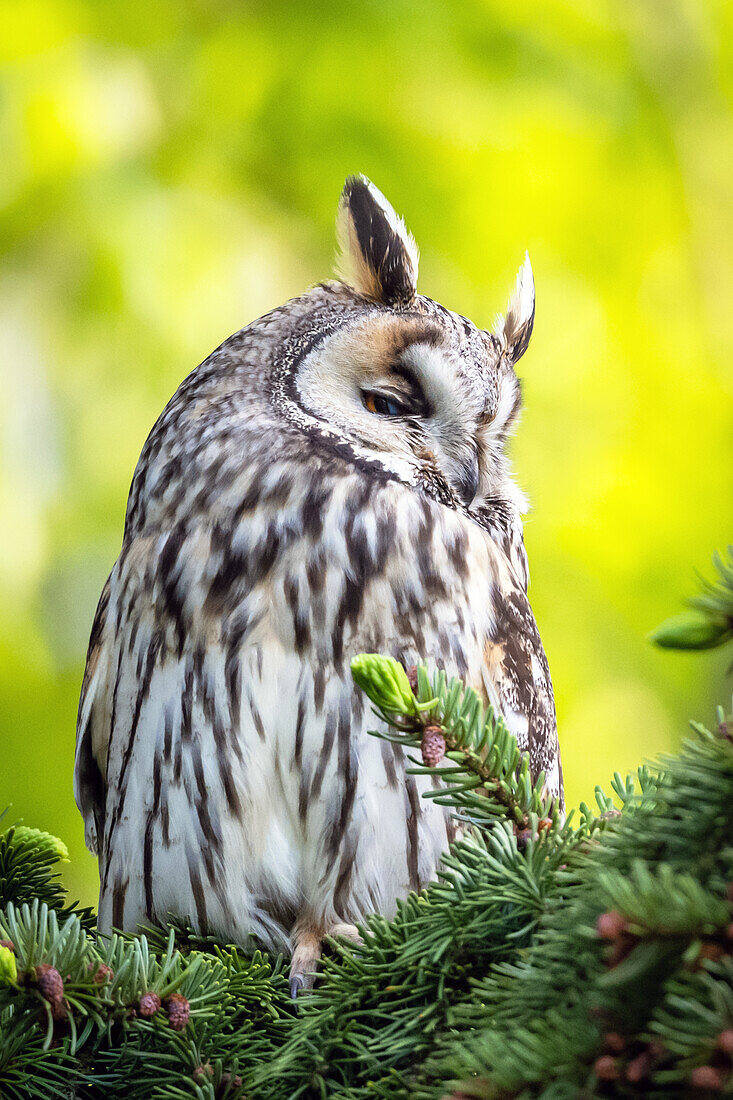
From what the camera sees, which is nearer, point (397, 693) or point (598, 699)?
point (397, 693)

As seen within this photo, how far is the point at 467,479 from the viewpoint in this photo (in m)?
1.32

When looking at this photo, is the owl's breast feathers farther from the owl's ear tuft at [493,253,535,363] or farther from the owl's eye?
the owl's ear tuft at [493,253,535,363]

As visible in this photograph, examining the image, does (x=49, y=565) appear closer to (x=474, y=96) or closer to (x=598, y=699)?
(x=598, y=699)

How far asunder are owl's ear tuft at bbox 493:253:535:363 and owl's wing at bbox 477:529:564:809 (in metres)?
0.39

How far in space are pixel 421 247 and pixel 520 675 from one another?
154 cm

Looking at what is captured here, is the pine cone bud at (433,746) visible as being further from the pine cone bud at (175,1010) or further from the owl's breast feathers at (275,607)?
the owl's breast feathers at (275,607)

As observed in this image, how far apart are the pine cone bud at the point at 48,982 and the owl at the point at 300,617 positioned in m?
0.45

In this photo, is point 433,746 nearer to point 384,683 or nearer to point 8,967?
point 384,683

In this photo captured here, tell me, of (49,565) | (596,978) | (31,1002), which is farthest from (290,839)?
(49,565)

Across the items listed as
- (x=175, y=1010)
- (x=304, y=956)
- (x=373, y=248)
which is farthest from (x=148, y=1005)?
(x=373, y=248)

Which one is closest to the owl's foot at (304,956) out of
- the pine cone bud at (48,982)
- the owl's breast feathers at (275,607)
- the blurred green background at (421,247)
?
the owl's breast feathers at (275,607)

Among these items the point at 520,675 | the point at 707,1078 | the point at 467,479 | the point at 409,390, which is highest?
the point at 409,390

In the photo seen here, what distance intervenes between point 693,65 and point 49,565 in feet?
7.18

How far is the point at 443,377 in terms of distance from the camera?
4.25 ft
